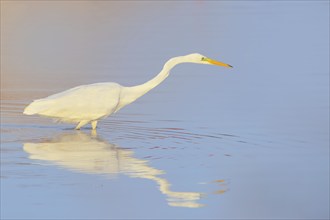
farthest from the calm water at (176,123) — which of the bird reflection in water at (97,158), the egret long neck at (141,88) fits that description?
the egret long neck at (141,88)

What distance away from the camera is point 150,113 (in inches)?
557

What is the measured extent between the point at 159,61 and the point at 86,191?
29.9ft

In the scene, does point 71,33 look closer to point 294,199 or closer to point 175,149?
point 175,149

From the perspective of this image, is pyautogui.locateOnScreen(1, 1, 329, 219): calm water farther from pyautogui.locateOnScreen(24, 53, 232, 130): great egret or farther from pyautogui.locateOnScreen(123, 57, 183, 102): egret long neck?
pyautogui.locateOnScreen(123, 57, 183, 102): egret long neck

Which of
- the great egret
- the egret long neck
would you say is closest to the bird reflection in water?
the great egret

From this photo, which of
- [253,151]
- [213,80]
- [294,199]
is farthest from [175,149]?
[213,80]

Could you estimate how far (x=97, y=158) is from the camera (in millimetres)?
11312

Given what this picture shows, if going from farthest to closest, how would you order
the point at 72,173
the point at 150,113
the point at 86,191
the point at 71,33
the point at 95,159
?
the point at 71,33 < the point at 150,113 < the point at 95,159 < the point at 72,173 < the point at 86,191

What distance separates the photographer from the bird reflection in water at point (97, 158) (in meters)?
9.53

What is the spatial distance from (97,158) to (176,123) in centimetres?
223

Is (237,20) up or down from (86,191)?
up

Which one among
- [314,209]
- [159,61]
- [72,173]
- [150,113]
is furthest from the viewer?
[159,61]

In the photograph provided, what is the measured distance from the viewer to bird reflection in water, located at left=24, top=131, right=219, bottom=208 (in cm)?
953

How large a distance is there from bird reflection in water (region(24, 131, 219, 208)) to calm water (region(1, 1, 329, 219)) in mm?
19
